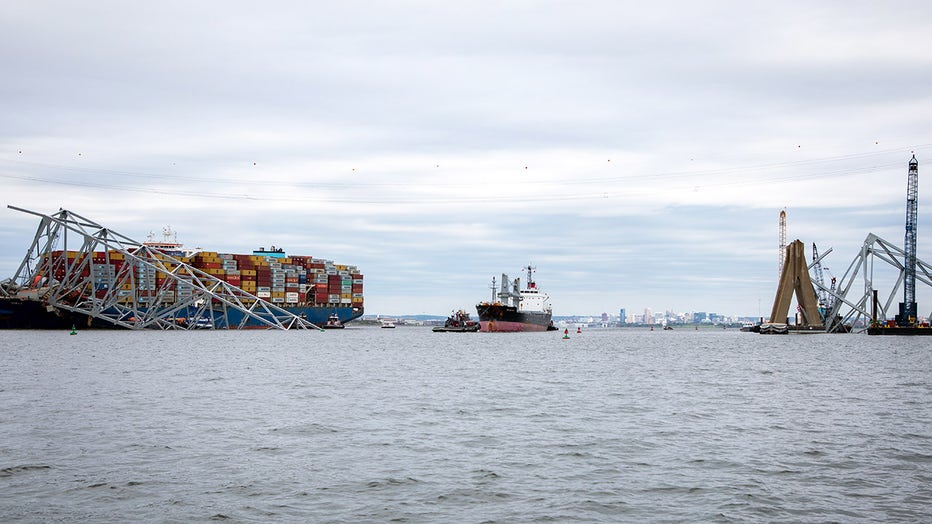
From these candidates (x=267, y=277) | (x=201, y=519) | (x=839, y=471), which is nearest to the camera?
(x=201, y=519)

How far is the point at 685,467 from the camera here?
22812mm

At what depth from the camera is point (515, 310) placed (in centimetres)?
17200

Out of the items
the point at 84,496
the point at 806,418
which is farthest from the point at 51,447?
the point at 806,418

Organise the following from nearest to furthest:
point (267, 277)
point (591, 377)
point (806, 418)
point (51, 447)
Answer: point (51, 447) → point (806, 418) → point (591, 377) → point (267, 277)

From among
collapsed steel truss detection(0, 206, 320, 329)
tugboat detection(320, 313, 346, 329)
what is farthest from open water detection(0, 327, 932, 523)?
tugboat detection(320, 313, 346, 329)

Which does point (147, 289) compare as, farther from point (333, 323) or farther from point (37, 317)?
point (333, 323)

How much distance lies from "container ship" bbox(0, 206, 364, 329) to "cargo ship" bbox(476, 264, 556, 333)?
1446 inches

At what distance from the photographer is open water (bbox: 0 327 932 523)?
1838cm

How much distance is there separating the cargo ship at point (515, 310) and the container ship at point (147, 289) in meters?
36.7

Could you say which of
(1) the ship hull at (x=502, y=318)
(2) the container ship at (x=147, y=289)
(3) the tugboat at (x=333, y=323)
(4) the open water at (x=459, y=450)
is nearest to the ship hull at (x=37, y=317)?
(2) the container ship at (x=147, y=289)

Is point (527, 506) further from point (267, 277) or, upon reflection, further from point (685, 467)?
point (267, 277)

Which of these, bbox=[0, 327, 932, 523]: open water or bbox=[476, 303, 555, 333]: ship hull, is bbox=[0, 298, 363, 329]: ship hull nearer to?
bbox=[476, 303, 555, 333]: ship hull

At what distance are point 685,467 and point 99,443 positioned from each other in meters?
17.0

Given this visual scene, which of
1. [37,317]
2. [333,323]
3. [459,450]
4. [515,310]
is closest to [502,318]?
[515,310]
